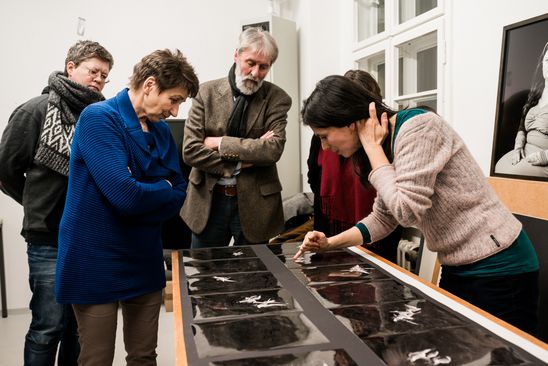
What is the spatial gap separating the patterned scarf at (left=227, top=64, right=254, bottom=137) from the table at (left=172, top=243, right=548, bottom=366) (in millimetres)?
917

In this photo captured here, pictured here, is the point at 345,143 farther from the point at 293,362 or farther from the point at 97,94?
the point at 97,94

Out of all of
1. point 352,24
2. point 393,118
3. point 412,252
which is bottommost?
point 412,252

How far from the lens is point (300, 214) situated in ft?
10.9

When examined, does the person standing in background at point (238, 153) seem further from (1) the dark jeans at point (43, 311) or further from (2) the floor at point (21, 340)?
(2) the floor at point (21, 340)

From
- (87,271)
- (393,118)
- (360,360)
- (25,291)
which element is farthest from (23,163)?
(25,291)

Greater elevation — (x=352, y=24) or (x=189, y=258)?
(x=352, y=24)

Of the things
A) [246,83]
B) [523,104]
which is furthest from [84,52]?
[523,104]

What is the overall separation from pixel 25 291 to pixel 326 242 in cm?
295

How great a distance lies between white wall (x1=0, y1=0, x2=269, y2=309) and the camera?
3594 millimetres

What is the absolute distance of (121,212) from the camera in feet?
4.54

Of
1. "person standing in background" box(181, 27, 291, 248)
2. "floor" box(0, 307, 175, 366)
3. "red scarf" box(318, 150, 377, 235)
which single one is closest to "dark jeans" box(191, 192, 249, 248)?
"person standing in background" box(181, 27, 291, 248)

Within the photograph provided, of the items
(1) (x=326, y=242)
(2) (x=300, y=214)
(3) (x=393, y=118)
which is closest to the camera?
(3) (x=393, y=118)

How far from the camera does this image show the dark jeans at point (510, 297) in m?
1.23

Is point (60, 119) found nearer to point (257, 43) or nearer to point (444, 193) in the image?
point (257, 43)
